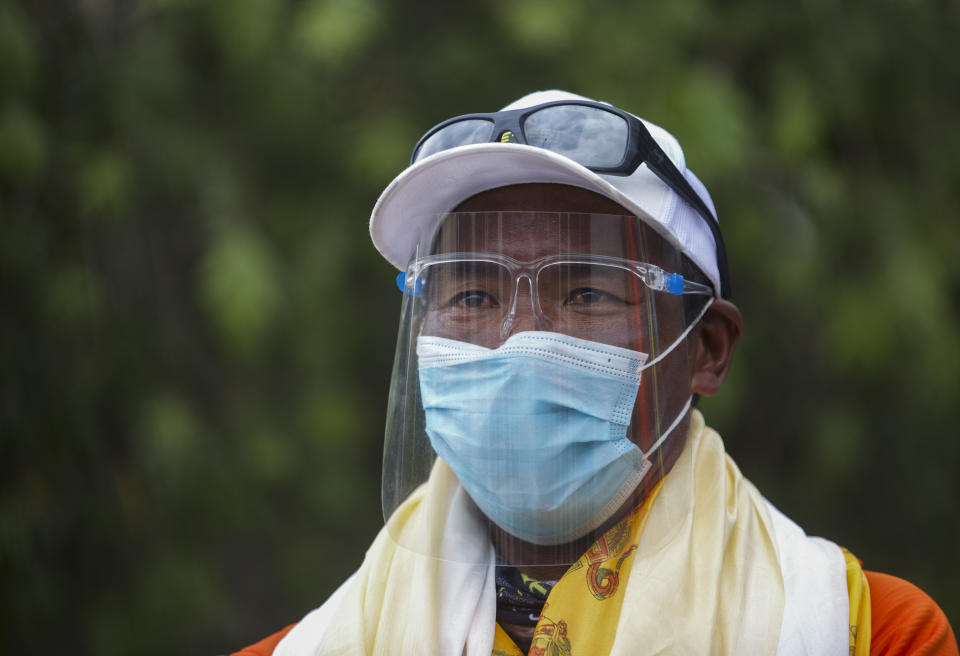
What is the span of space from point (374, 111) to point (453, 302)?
9.92ft

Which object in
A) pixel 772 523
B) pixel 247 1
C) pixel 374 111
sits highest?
pixel 247 1

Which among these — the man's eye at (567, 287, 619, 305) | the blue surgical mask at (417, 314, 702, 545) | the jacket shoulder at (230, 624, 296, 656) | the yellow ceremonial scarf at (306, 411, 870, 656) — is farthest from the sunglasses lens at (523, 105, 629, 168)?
the jacket shoulder at (230, 624, 296, 656)

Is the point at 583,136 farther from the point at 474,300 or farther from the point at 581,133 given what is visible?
the point at 474,300

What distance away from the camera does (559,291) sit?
181 cm

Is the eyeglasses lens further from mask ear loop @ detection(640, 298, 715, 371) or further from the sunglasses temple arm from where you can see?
the sunglasses temple arm

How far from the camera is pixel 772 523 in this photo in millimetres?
1900

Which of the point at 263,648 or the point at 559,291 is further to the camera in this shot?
the point at 263,648

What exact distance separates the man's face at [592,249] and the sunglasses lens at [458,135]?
4.4 inches

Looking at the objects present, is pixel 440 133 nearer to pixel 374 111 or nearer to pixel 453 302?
pixel 453 302

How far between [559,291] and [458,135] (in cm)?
39

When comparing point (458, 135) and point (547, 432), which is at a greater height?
point (458, 135)

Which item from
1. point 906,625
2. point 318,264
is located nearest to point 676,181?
point 906,625

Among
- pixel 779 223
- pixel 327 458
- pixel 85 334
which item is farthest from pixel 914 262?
pixel 85 334

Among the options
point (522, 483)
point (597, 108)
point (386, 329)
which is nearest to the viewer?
point (522, 483)
